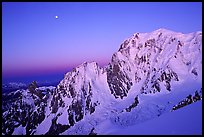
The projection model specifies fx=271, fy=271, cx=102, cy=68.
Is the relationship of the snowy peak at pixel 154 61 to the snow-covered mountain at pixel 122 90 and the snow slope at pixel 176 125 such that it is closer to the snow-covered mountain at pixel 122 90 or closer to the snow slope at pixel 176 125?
the snow-covered mountain at pixel 122 90

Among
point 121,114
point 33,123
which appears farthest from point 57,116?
point 121,114

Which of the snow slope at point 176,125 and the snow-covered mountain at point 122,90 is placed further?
the snow-covered mountain at point 122,90

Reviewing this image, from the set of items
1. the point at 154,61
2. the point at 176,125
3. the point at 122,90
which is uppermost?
the point at 154,61

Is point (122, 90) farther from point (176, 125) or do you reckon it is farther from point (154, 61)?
point (176, 125)

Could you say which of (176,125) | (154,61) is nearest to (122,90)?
(154,61)

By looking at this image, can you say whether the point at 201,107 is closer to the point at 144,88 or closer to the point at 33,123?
the point at 144,88

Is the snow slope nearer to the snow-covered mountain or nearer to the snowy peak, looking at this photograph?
the snow-covered mountain

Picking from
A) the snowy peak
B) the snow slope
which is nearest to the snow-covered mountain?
the snowy peak

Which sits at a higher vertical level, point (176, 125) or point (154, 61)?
point (154, 61)

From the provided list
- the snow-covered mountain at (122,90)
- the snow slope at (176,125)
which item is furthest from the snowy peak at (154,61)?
the snow slope at (176,125)
